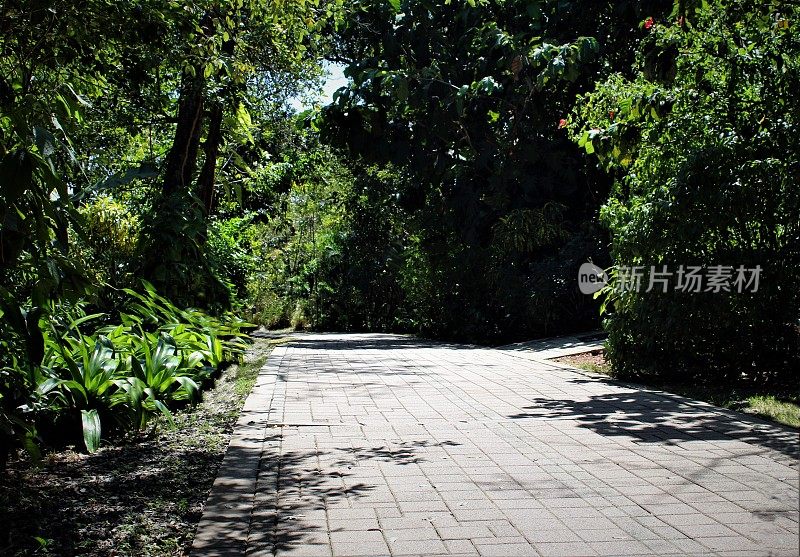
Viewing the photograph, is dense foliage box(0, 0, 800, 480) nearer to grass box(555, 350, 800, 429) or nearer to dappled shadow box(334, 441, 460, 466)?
grass box(555, 350, 800, 429)

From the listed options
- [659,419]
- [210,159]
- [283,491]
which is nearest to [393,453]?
[283,491]

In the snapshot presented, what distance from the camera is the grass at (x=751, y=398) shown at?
7.74m

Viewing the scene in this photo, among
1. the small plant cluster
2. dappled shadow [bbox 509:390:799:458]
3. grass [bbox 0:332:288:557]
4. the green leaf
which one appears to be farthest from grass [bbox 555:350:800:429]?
the green leaf

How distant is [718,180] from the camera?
9.31 meters

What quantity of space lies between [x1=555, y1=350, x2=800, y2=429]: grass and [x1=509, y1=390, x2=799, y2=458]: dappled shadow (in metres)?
0.22

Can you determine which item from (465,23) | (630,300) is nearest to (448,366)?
(630,300)

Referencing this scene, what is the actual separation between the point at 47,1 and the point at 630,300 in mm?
7388

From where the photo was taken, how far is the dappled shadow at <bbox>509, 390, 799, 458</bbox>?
271 inches

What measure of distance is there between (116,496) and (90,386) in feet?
5.32

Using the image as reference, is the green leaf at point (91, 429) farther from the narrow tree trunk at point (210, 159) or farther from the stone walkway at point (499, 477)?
the narrow tree trunk at point (210, 159)

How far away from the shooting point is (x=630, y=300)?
10.3m

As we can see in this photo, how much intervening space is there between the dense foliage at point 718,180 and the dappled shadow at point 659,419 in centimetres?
115

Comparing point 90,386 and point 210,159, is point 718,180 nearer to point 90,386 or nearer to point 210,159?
point 90,386

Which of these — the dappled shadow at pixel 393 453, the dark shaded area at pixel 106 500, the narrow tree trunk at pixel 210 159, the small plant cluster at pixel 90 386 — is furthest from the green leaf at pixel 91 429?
the narrow tree trunk at pixel 210 159
